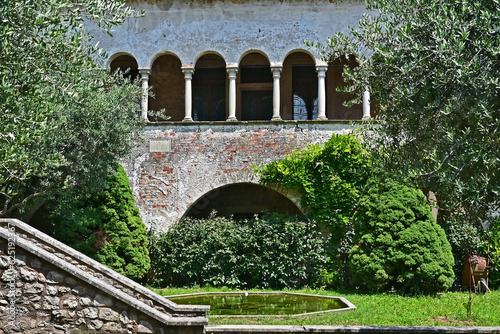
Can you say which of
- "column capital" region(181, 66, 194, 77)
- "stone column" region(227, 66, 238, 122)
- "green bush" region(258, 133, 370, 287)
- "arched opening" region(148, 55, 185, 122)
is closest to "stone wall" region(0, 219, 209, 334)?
"green bush" region(258, 133, 370, 287)

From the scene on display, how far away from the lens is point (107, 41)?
16.7 m

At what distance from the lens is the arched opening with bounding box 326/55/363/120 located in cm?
1812

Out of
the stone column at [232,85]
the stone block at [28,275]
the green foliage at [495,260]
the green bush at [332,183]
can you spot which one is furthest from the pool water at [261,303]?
the stone column at [232,85]

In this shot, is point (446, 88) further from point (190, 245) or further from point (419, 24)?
point (190, 245)

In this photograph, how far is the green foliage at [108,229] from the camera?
13961 mm

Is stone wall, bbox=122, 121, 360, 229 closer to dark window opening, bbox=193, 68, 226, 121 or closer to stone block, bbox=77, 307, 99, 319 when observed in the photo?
dark window opening, bbox=193, 68, 226, 121

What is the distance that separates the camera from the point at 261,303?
37.6 ft

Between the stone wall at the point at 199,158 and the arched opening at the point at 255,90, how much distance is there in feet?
9.73

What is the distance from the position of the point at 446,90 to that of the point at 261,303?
19.5 ft

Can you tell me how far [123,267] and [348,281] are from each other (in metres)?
5.30

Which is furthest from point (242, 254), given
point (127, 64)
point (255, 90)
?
point (127, 64)

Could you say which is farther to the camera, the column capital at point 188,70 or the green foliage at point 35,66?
the column capital at point 188,70

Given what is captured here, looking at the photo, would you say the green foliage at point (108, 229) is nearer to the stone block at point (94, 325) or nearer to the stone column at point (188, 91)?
the stone column at point (188, 91)

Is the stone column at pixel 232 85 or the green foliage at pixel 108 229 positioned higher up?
the stone column at pixel 232 85
